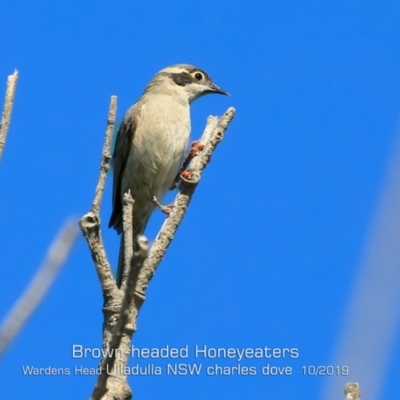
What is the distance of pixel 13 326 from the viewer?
8.17 ft

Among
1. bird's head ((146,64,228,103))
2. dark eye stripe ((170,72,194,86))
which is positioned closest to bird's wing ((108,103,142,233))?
bird's head ((146,64,228,103))

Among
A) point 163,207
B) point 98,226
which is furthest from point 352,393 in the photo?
point 163,207

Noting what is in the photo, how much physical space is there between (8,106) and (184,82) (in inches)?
256

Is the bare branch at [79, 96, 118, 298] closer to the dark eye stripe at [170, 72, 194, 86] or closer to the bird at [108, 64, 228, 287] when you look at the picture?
the bird at [108, 64, 228, 287]

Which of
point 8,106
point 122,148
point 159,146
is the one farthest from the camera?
point 122,148

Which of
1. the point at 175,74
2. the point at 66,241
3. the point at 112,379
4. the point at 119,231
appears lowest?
the point at 112,379

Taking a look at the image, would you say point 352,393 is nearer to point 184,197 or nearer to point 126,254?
point 126,254

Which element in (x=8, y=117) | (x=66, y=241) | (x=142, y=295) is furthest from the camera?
(x=142, y=295)

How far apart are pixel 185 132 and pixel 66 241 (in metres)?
6.22

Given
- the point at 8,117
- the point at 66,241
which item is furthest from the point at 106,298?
the point at 66,241

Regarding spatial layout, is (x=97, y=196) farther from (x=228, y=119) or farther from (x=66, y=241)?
(x=66, y=241)

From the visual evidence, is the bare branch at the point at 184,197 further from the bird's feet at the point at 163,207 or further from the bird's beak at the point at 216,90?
the bird's beak at the point at 216,90

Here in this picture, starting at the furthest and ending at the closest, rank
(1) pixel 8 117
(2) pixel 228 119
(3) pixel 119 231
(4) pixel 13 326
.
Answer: (3) pixel 119 231
(2) pixel 228 119
(1) pixel 8 117
(4) pixel 13 326

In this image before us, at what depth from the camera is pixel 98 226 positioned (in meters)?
4.84
